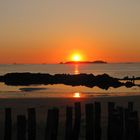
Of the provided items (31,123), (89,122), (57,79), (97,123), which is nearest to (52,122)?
(31,123)

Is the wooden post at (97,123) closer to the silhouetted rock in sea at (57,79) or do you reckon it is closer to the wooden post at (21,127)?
the wooden post at (21,127)

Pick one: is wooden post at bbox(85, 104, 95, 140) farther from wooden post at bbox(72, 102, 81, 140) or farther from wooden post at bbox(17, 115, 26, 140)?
wooden post at bbox(17, 115, 26, 140)

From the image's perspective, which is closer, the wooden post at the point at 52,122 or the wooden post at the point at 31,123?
the wooden post at the point at 52,122

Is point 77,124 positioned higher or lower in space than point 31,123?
lower

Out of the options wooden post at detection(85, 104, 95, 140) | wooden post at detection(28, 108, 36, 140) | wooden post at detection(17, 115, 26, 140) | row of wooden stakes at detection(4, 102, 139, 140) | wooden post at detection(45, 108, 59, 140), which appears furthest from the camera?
wooden post at detection(85, 104, 95, 140)

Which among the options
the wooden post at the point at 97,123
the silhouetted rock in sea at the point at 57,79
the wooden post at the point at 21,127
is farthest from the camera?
the silhouetted rock in sea at the point at 57,79

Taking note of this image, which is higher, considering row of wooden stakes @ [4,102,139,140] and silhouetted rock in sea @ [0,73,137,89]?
row of wooden stakes @ [4,102,139,140]

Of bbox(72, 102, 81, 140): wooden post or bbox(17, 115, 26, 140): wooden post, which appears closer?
bbox(17, 115, 26, 140): wooden post

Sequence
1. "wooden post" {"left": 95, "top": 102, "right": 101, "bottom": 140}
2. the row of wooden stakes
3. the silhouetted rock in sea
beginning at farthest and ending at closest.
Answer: the silhouetted rock in sea < "wooden post" {"left": 95, "top": 102, "right": 101, "bottom": 140} < the row of wooden stakes

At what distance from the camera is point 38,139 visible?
486 inches

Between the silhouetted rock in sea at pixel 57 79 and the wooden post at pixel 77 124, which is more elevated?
the wooden post at pixel 77 124

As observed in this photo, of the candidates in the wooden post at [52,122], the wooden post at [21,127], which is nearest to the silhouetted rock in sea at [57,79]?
the wooden post at [52,122]

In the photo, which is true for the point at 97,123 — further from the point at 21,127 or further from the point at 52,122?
the point at 21,127

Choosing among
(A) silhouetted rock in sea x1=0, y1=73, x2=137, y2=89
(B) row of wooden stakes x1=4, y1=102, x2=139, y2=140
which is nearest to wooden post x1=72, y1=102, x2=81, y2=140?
(B) row of wooden stakes x1=4, y1=102, x2=139, y2=140
